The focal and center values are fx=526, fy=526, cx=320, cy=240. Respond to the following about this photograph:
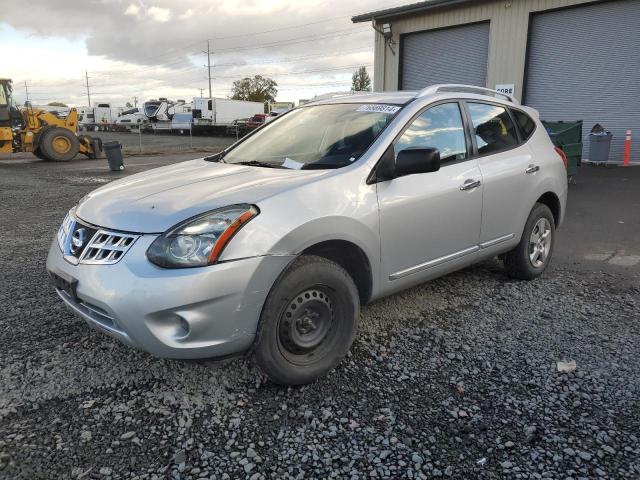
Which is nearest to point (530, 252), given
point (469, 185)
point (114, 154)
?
point (469, 185)

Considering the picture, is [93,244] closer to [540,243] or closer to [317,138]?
[317,138]

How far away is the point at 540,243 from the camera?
16.1ft

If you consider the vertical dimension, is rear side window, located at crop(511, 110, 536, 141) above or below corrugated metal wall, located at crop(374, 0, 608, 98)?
below

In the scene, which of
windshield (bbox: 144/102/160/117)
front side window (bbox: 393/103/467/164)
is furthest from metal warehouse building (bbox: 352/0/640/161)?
windshield (bbox: 144/102/160/117)

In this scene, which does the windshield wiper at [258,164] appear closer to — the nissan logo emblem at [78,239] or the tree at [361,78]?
the nissan logo emblem at [78,239]

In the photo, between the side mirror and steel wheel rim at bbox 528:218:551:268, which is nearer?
the side mirror

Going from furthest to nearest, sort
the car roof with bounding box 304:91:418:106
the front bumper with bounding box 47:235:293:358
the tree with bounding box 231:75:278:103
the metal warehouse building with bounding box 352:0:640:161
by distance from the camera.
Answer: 1. the tree with bounding box 231:75:278:103
2. the metal warehouse building with bounding box 352:0:640:161
3. the car roof with bounding box 304:91:418:106
4. the front bumper with bounding box 47:235:293:358

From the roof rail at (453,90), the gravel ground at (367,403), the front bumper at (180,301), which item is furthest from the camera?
the roof rail at (453,90)

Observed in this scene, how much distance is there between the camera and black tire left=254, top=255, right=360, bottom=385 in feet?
9.05

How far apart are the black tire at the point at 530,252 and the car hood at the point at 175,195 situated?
7.67 feet

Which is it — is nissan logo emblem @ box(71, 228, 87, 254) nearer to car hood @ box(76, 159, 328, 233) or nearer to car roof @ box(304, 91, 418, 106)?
car hood @ box(76, 159, 328, 233)

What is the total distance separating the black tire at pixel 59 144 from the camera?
708 inches

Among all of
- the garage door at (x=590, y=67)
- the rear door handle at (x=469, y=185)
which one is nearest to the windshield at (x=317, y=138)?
the rear door handle at (x=469, y=185)

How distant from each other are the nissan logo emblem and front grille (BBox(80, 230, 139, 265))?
0.09 meters
